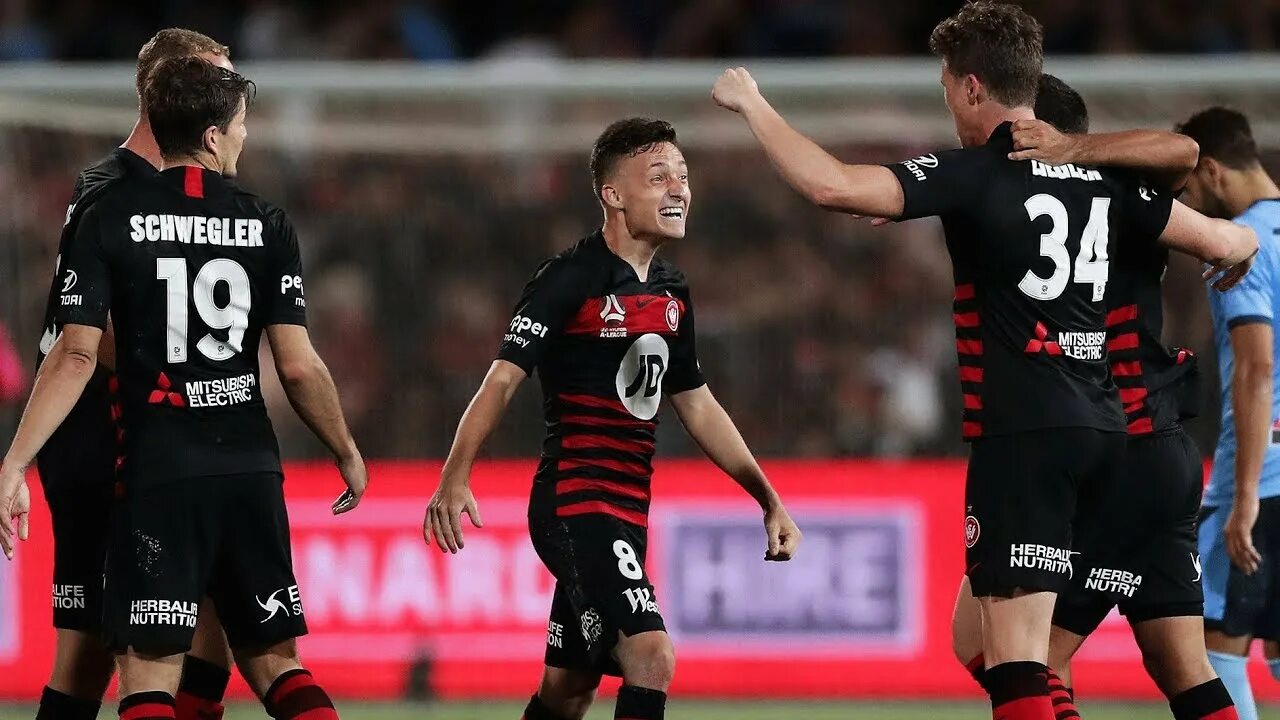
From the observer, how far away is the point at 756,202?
427 inches

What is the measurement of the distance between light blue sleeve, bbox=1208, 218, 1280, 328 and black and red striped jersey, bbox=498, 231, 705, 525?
1.80 m

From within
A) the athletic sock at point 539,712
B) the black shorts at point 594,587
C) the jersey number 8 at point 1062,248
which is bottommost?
the athletic sock at point 539,712

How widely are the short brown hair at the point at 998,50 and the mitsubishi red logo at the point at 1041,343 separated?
2.09ft

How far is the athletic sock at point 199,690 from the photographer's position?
5.55m

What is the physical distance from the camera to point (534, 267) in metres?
10.5

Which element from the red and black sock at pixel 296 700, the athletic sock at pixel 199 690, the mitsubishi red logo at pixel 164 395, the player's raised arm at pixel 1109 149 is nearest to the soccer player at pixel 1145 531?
the player's raised arm at pixel 1109 149

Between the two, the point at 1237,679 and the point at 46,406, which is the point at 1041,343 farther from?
the point at 46,406

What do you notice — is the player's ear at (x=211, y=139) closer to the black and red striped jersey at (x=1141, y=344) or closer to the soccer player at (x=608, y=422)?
the soccer player at (x=608, y=422)

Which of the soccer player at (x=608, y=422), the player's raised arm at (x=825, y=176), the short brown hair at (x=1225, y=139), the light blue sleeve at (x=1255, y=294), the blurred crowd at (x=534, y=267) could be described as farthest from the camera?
the blurred crowd at (x=534, y=267)

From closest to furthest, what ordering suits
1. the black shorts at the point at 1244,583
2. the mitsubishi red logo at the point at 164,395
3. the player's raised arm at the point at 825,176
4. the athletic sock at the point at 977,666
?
the player's raised arm at the point at 825,176, the mitsubishi red logo at the point at 164,395, the athletic sock at the point at 977,666, the black shorts at the point at 1244,583

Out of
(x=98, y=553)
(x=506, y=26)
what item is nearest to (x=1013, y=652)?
(x=98, y=553)

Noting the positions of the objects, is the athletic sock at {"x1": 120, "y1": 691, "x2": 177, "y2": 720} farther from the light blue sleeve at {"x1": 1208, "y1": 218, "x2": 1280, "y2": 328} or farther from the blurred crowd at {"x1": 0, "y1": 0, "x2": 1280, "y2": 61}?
the blurred crowd at {"x1": 0, "y1": 0, "x2": 1280, "y2": 61}

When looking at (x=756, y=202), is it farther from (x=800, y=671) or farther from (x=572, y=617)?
(x=572, y=617)

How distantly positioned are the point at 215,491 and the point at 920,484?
17.3 ft
